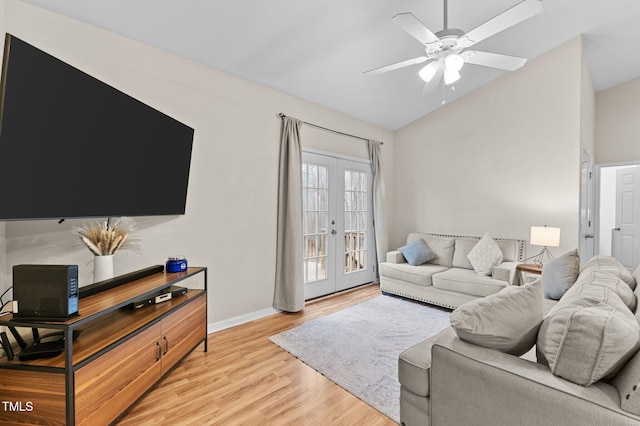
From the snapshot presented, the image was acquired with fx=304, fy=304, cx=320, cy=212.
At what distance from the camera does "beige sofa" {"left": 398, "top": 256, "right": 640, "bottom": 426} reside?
1.03 m

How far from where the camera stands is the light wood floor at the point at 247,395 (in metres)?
1.86

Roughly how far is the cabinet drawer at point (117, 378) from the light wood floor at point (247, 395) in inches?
8.3

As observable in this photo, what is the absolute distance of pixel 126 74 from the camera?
253 centimetres

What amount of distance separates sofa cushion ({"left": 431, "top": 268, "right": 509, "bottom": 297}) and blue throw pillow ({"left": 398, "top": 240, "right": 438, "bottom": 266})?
1.49 ft

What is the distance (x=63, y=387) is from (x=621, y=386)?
2220 mm

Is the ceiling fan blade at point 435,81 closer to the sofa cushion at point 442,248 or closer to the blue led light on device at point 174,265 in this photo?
the sofa cushion at point 442,248

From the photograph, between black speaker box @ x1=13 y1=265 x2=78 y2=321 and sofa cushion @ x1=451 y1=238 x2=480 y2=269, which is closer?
black speaker box @ x1=13 y1=265 x2=78 y2=321

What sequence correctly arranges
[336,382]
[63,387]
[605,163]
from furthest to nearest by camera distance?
[605,163] < [336,382] < [63,387]

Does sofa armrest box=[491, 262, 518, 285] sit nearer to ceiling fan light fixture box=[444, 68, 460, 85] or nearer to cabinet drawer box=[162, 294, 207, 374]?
ceiling fan light fixture box=[444, 68, 460, 85]

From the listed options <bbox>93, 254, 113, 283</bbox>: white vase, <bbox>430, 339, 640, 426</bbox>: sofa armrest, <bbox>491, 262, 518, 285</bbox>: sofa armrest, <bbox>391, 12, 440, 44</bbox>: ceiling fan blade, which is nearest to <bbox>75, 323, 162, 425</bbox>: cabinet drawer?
<bbox>93, 254, 113, 283</bbox>: white vase

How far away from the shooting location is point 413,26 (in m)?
1.96

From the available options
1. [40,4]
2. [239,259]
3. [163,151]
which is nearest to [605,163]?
[239,259]

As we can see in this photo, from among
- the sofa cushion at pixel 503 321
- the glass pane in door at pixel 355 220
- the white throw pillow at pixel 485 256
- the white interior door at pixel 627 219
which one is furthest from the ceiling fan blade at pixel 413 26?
the white interior door at pixel 627 219

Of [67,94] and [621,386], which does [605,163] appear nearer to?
[621,386]
